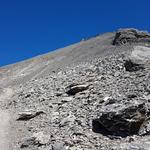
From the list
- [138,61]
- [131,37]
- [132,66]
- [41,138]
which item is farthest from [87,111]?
[131,37]

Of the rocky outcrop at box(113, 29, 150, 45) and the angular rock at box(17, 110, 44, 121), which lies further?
the rocky outcrop at box(113, 29, 150, 45)

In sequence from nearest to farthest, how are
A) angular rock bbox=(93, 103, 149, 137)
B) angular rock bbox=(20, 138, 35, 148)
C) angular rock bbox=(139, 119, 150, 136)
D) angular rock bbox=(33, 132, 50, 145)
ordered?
1. angular rock bbox=(139, 119, 150, 136)
2. angular rock bbox=(93, 103, 149, 137)
3. angular rock bbox=(33, 132, 50, 145)
4. angular rock bbox=(20, 138, 35, 148)

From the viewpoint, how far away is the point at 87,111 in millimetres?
21531

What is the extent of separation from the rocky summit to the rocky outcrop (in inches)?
484

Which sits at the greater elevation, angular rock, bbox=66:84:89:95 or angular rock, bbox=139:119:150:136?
angular rock, bbox=66:84:89:95

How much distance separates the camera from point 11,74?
183 feet

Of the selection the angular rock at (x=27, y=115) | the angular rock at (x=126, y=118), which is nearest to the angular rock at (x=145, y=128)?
the angular rock at (x=126, y=118)

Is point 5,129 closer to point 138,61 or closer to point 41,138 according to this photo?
point 41,138

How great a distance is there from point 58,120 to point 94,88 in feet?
15.5

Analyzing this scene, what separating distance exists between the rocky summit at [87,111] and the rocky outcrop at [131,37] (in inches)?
484

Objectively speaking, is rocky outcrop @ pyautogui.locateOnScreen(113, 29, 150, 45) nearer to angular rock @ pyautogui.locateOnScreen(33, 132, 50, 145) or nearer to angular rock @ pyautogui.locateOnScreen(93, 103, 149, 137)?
angular rock @ pyautogui.locateOnScreen(33, 132, 50, 145)

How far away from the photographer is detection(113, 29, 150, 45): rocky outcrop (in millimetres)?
45362

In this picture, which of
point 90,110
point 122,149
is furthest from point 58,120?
point 122,149

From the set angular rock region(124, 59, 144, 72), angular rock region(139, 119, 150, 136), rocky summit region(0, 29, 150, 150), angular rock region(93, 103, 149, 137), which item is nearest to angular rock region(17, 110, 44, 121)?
rocky summit region(0, 29, 150, 150)
